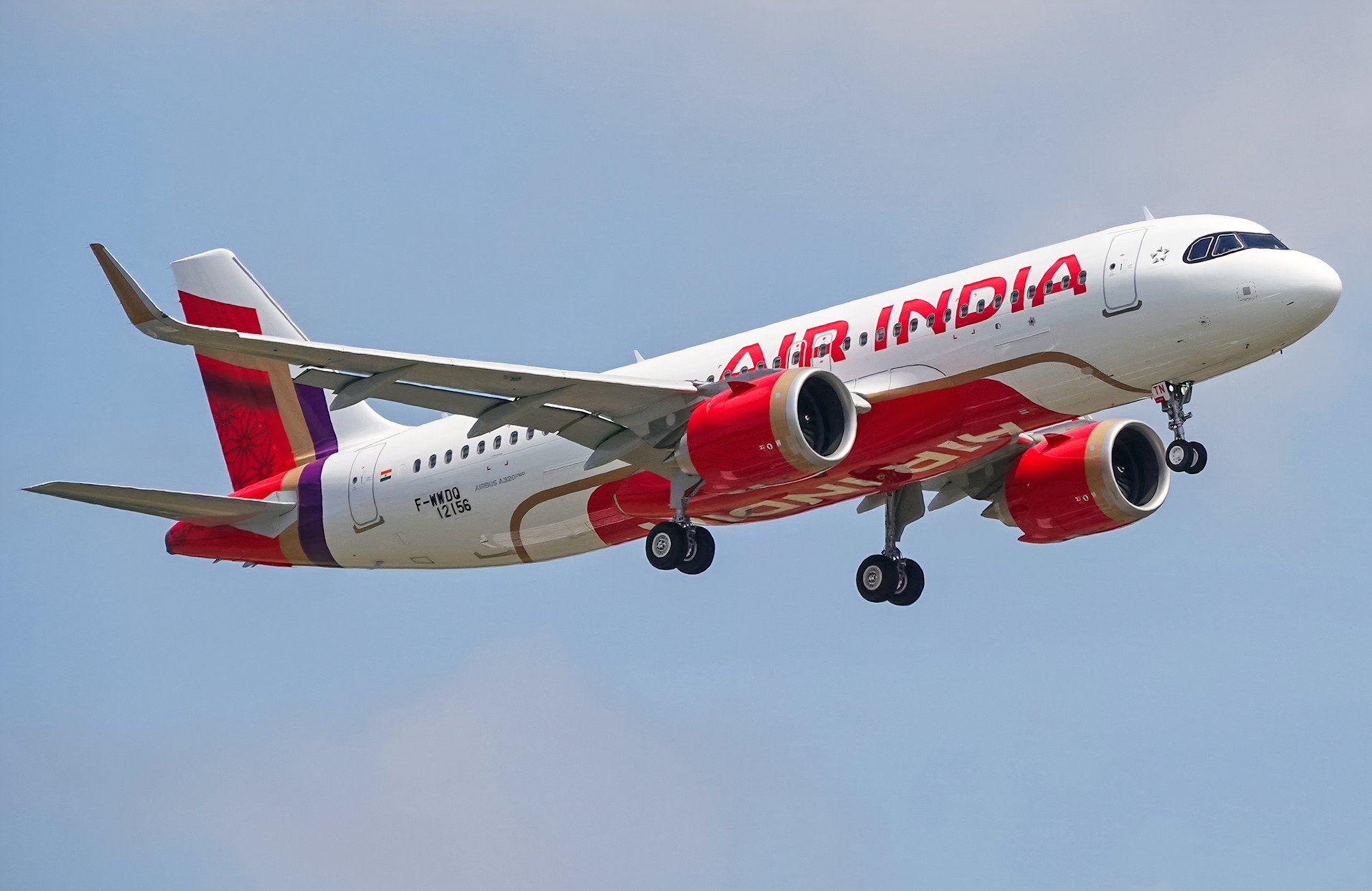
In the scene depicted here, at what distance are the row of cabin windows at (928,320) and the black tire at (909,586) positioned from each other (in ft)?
23.4

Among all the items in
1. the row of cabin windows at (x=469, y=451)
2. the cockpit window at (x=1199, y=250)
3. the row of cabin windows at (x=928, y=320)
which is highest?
the cockpit window at (x=1199, y=250)

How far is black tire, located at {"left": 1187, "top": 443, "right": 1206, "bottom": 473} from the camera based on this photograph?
35.7m

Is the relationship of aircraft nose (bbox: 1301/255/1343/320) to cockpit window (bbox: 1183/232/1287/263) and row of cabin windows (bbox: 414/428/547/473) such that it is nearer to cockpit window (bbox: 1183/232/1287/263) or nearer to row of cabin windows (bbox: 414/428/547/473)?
cockpit window (bbox: 1183/232/1287/263)

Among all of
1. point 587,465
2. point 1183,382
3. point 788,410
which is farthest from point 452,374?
point 1183,382

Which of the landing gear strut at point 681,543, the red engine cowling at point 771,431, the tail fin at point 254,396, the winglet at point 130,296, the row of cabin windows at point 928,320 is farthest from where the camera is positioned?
the tail fin at point 254,396

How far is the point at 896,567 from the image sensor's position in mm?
43344

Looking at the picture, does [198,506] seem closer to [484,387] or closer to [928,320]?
[484,387]

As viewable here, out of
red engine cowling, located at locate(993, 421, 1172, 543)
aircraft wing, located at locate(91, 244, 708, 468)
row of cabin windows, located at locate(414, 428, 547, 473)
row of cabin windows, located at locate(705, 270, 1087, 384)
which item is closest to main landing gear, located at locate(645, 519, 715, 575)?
aircraft wing, located at locate(91, 244, 708, 468)

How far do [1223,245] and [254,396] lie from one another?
24986 mm

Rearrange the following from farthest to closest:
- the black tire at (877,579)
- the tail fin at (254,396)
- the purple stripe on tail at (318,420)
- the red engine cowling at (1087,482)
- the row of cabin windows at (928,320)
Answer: the tail fin at (254,396), the purple stripe on tail at (318,420), the black tire at (877,579), the red engine cowling at (1087,482), the row of cabin windows at (928,320)

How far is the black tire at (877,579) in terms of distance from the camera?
43.2 metres

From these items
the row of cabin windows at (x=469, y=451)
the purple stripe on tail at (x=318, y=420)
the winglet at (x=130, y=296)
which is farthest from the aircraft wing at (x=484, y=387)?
the purple stripe on tail at (x=318, y=420)

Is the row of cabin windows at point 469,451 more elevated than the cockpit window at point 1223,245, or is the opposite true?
the cockpit window at point 1223,245

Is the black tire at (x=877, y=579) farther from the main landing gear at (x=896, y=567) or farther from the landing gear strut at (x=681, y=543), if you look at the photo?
the landing gear strut at (x=681, y=543)
